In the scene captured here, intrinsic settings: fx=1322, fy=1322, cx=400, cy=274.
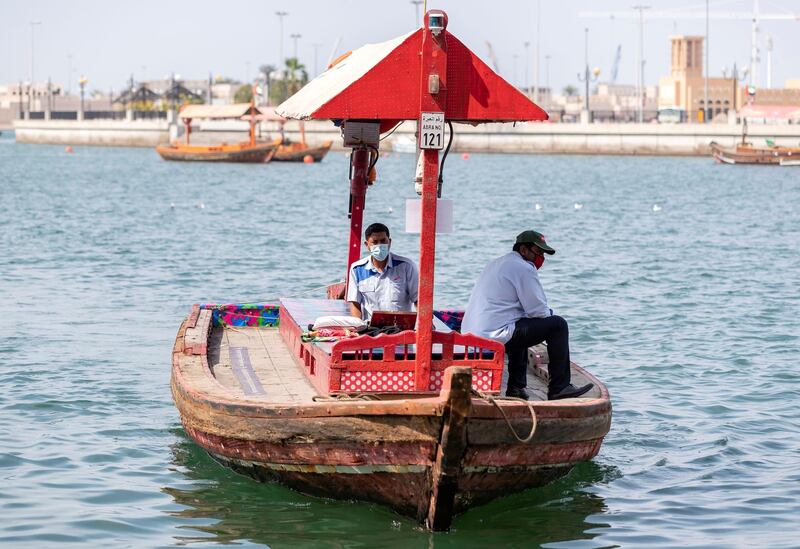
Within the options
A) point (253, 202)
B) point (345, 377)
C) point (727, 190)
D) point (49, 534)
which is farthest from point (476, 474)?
point (727, 190)

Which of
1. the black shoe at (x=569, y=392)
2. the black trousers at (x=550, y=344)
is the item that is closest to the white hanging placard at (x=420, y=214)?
the black trousers at (x=550, y=344)

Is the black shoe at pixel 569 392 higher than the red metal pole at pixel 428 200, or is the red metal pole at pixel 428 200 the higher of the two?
the red metal pole at pixel 428 200

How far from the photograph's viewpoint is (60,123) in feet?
451

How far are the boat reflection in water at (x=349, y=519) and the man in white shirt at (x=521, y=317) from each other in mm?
866

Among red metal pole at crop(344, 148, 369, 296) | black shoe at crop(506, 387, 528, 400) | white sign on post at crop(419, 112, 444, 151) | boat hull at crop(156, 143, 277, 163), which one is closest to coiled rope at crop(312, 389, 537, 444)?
black shoe at crop(506, 387, 528, 400)

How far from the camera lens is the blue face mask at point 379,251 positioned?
1077 cm

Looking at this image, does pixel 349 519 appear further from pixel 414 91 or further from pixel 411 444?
pixel 414 91

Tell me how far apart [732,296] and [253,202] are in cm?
2912

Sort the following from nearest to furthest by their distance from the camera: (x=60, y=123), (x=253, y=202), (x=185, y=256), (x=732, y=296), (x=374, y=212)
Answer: (x=732, y=296)
(x=185, y=256)
(x=374, y=212)
(x=253, y=202)
(x=60, y=123)

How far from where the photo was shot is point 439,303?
2123 centimetres

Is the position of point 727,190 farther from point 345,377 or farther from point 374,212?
point 345,377

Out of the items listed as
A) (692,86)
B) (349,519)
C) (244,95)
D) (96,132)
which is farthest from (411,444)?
(244,95)

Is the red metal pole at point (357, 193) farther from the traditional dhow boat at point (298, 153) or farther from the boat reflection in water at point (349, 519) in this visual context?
the traditional dhow boat at point (298, 153)

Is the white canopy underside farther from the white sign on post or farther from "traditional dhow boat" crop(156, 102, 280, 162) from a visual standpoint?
"traditional dhow boat" crop(156, 102, 280, 162)
